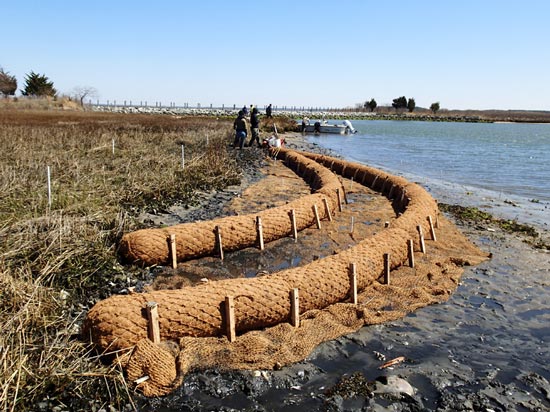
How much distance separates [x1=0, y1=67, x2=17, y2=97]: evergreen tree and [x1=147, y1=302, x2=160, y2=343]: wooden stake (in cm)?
6310

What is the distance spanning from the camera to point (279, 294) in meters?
6.23

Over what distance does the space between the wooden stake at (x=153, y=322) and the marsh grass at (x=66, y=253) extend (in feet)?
1.82

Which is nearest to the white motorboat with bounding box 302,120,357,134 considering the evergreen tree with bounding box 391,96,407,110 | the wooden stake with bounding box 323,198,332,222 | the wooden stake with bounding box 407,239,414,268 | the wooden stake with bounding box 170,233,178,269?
the wooden stake with bounding box 323,198,332,222

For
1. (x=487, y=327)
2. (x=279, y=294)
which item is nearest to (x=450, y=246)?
(x=487, y=327)

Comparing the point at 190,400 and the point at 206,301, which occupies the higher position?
the point at 206,301

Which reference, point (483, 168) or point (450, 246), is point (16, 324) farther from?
point (483, 168)

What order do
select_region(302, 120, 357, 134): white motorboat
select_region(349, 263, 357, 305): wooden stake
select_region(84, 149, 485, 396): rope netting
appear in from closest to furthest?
select_region(84, 149, 485, 396): rope netting < select_region(349, 263, 357, 305): wooden stake < select_region(302, 120, 357, 134): white motorboat

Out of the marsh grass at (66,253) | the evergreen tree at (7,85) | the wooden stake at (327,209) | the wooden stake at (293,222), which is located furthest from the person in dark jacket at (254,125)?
the evergreen tree at (7,85)

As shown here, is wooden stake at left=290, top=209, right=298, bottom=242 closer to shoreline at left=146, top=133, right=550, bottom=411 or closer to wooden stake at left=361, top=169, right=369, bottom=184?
shoreline at left=146, top=133, right=550, bottom=411

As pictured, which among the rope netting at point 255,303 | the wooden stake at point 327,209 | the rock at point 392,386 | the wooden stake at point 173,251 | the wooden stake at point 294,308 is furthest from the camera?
the wooden stake at point 327,209

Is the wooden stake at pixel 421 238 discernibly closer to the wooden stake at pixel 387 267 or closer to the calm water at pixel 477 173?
the wooden stake at pixel 387 267

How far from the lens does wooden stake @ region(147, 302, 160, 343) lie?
Answer: 525 centimetres

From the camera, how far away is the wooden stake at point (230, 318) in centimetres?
562

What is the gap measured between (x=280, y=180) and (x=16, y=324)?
1313 cm
